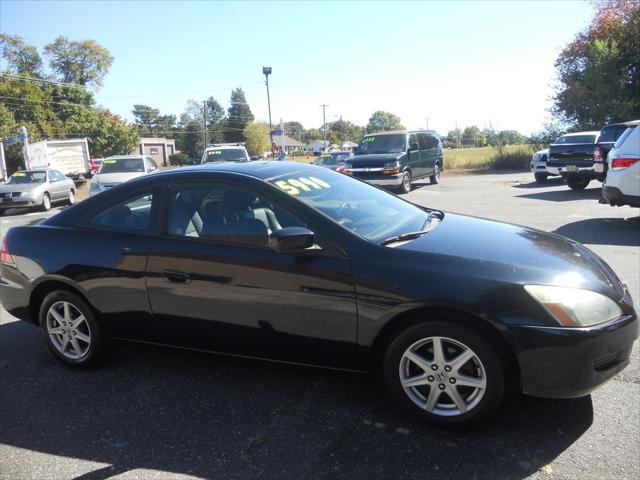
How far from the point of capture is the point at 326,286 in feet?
9.77

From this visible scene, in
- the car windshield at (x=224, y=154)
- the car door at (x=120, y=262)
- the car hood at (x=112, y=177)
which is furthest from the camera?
the car windshield at (x=224, y=154)

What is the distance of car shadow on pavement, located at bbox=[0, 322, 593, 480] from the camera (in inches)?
103

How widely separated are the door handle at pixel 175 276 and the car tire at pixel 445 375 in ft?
4.50

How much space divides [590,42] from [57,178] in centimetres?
2706

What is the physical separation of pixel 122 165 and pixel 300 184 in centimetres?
1391

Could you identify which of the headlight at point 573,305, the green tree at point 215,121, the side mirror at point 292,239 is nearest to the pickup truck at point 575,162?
the headlight at point 573,305

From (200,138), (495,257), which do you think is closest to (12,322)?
(495,257)

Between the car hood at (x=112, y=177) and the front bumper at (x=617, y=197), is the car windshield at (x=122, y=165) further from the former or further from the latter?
the front bumper at (x=617, y=197)

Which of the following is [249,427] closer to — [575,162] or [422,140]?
[575,162]

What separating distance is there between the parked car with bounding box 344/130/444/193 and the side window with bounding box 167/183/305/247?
1261 cm

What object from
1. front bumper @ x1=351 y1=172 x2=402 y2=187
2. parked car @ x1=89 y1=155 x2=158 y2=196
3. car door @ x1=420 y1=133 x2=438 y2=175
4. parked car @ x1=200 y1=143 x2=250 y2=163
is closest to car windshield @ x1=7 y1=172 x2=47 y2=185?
parked car @ x1=89 y1=155 x2=158 y2=196

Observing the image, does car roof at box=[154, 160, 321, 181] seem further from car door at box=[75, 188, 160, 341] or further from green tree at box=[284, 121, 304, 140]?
green tree at box=[284, 121, 304, 140]

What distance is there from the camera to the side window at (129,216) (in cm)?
362

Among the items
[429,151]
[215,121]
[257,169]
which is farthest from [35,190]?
[215,121]
